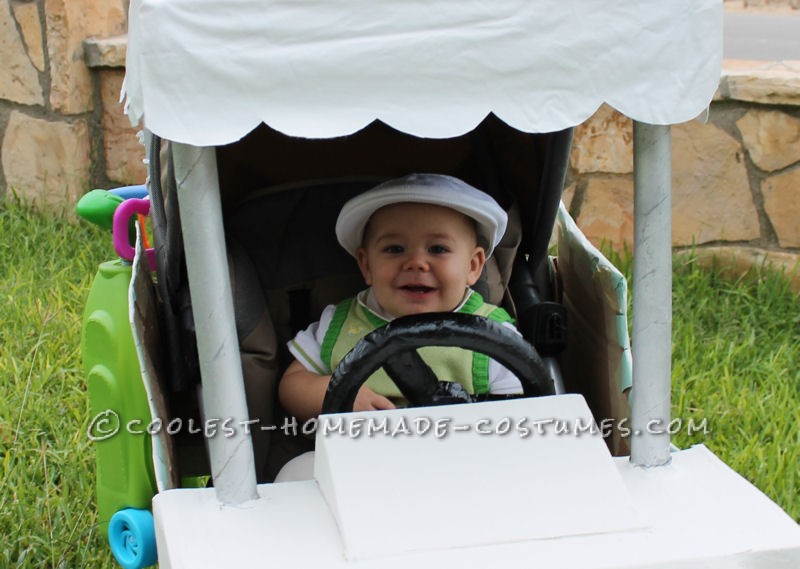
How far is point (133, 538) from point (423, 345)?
65 centimetres

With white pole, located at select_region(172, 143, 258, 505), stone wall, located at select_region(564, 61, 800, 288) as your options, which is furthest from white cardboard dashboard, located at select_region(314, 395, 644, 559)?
stone wall, located at select_region(564, 61, 800, 288)

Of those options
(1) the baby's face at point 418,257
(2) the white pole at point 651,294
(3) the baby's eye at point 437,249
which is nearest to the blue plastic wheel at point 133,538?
(1) the baby's face at point 418,257

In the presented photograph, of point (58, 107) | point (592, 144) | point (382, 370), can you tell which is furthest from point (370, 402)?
point (58, 107)

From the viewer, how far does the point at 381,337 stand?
1.71m

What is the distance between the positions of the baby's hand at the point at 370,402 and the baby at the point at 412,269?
3 cm

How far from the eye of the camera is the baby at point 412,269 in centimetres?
209

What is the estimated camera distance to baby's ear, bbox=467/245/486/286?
85.7 inches

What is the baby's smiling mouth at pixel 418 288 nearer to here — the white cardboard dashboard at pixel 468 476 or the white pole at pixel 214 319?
→ the white cardboard dashboard at pixel 468 476

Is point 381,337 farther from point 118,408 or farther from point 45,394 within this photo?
point 45,394

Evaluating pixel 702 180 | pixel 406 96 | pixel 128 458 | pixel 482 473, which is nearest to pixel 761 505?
pixel 482 473

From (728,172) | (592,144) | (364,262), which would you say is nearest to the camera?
(364,262)

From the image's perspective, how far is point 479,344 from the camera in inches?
67.9

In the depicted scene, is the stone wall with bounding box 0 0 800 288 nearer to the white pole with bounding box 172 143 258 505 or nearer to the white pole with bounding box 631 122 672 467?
the white pole with bounding box 631 122 672 467

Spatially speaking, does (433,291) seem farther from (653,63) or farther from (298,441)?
(653,63)
